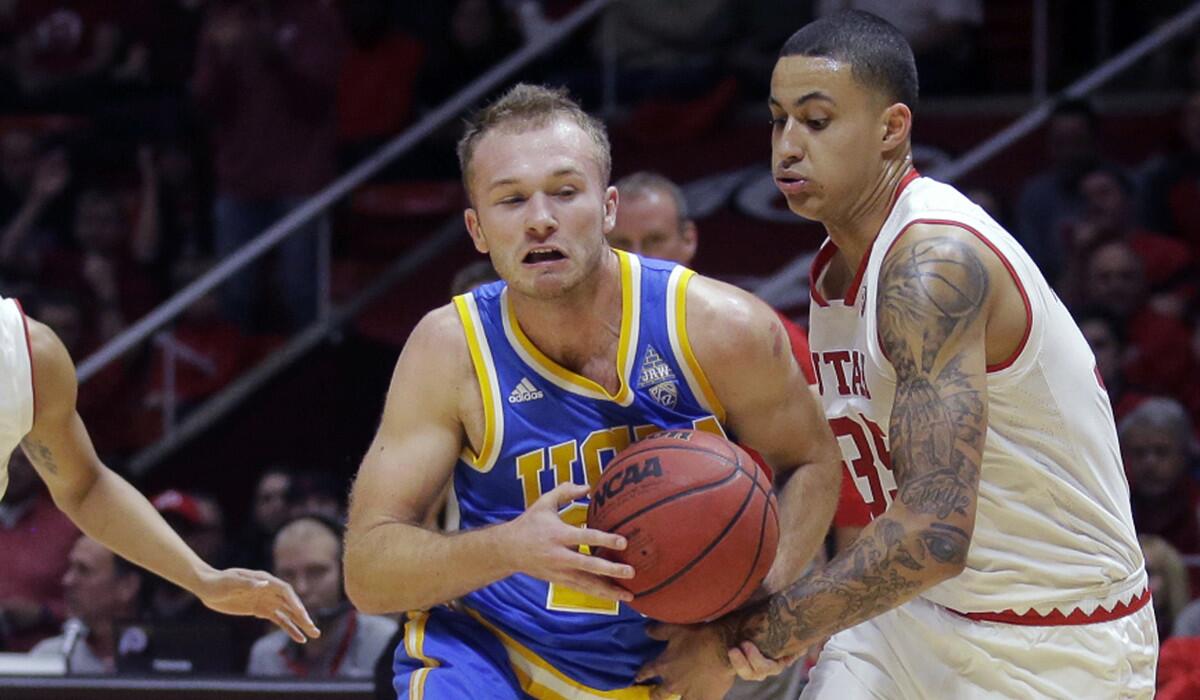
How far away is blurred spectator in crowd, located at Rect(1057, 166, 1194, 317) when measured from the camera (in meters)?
7.79

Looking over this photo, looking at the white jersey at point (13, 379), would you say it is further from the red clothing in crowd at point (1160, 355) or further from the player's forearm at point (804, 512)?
the red clothing in crowd at point (1160, 355)

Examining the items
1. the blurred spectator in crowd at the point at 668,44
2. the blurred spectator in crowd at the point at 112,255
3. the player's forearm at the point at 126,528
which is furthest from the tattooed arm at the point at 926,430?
the blurred spectator in crowd at the point at 112,255

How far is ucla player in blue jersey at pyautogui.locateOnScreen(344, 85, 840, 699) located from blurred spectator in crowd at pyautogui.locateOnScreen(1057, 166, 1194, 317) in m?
4.38

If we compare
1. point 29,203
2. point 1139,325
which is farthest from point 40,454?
point 29,203

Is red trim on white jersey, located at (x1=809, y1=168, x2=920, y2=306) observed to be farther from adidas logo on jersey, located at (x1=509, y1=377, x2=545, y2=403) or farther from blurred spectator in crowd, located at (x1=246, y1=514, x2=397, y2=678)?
blurred spectator in crowd, located at (x1=246, y1=514, x2=397, y2=678)

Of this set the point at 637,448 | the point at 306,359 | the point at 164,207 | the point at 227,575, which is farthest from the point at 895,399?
the point at 164,207

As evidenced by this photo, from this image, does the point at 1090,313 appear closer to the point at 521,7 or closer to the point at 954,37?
the point at 954,37

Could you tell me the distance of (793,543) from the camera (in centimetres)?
368

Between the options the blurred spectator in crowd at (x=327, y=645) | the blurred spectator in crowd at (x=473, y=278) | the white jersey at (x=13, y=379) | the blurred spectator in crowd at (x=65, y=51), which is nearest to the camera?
the white jersey at (x=13, y=379)

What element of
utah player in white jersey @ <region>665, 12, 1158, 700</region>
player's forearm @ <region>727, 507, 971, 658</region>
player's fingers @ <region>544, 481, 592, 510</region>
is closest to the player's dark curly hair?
utah player in white jersey @ <region>665, 12, 1158, 700</region>

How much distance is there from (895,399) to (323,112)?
20.2ft

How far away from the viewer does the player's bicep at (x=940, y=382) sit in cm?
321

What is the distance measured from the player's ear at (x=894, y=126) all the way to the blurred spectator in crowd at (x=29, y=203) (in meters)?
6.83

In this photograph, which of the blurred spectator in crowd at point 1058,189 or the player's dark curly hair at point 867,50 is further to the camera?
the blurred spectator in crowd at point 1058,189
